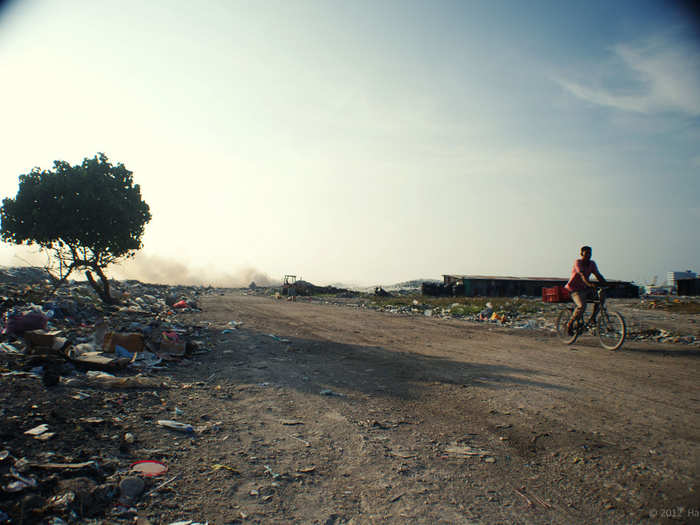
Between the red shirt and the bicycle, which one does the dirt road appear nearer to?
the bicycle

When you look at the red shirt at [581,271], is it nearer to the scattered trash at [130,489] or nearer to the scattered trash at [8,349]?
the scattered trash at [130,489]

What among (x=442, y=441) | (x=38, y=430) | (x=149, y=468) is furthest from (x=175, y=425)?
(x=442, y=441)

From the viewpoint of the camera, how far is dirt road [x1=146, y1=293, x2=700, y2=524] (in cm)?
240

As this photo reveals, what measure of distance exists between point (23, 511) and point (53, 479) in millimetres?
363

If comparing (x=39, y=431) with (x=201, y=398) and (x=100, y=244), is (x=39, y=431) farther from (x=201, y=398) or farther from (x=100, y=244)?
(x=100, y=244)

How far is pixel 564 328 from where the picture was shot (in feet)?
29.4

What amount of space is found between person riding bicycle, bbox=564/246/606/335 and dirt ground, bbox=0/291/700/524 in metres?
1.94

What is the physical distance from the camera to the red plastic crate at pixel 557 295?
9.60 metres

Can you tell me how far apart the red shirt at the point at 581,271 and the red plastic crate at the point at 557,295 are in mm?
469

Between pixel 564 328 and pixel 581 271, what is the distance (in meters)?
1.50

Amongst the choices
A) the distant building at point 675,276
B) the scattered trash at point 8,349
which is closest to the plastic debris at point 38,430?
the scattered trash at point 8,349

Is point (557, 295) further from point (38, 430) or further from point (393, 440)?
point (38, 430)

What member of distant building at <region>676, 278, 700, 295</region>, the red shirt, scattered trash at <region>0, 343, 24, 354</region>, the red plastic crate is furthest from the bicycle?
distant building at <region>676, 278, 700, 295</region>

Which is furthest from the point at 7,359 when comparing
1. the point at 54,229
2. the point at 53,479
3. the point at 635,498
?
the point at 54,229
